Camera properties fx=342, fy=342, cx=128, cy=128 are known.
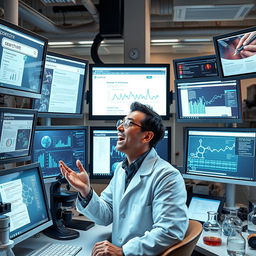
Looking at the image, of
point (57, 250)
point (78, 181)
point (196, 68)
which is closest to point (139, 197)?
point (78, 181)

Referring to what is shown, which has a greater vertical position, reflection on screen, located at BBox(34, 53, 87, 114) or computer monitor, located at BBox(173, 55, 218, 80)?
computer monitor, located at BBox(173, 55, 218, 80)

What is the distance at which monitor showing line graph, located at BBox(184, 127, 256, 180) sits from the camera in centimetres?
213

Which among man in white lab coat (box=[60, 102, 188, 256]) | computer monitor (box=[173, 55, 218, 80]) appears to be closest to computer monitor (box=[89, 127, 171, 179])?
man in white lab coat (box=[60, 102, 188, 256])

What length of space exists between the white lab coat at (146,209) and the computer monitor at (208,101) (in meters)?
0.66

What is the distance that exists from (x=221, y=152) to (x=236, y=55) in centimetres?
64

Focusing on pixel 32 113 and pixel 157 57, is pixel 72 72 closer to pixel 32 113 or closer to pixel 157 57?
pixel 32 113

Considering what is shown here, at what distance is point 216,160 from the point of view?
7.38ft

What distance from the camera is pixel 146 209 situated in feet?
5.64

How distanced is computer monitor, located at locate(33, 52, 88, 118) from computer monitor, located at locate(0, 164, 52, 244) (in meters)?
0.52

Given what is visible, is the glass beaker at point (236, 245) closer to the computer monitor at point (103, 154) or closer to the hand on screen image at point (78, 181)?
the hand on screen image at point (78, 181)

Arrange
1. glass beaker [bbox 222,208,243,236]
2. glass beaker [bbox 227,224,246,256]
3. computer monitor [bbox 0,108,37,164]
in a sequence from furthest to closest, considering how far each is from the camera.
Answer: glass beaker [bbox 222,208,243,236], glass beaker [bbox 227,224,246,256], computer monitor [bbox 0,108,37,164]

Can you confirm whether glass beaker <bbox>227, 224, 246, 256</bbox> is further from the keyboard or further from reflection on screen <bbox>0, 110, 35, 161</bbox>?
reflection on screen <bbox>0, 110, 35, 161</bbox>

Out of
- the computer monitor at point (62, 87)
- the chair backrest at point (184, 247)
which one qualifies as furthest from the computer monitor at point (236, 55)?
the chair backrest at point (184, 247)

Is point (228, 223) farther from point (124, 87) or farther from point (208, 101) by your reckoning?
point (124, 87)
